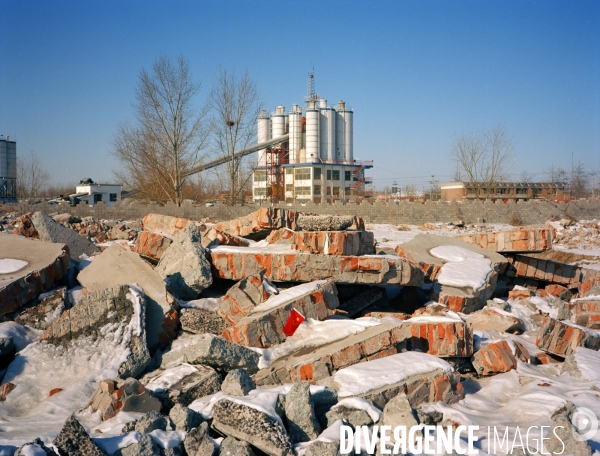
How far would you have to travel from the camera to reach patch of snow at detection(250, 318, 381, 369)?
5.10 meters

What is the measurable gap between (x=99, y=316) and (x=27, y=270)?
1.70m

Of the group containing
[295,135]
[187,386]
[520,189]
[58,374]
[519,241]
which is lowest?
[58,374]

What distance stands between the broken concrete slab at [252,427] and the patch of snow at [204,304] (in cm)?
242

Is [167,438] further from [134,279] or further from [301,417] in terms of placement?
[134,279]

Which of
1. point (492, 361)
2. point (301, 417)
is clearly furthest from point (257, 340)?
point (492, 361)

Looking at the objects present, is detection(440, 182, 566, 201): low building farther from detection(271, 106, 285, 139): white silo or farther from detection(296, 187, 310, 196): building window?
detection(271, 106, 285, 139): white silo

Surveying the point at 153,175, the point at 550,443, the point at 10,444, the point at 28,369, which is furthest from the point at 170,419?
the point at 153,175

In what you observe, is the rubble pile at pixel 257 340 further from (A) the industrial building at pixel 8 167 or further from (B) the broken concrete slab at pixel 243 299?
(A) the industrial building at pixel 8 167

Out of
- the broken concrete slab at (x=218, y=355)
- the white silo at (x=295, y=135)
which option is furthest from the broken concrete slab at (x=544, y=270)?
the white silo at (x=295, y=135)

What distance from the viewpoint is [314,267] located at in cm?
623

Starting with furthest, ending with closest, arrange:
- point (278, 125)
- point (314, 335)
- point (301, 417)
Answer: point (278, 125), point (314, 335), point (301, 417)

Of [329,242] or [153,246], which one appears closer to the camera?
[329,242]

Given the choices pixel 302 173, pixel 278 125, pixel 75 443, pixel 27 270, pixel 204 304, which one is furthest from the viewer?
pixel 278 125

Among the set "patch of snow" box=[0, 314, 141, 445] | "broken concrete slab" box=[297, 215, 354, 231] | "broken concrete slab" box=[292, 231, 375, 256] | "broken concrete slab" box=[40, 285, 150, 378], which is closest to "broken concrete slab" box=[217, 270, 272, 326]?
"broken concrete slab" box=[292, 231, 375, 256]
